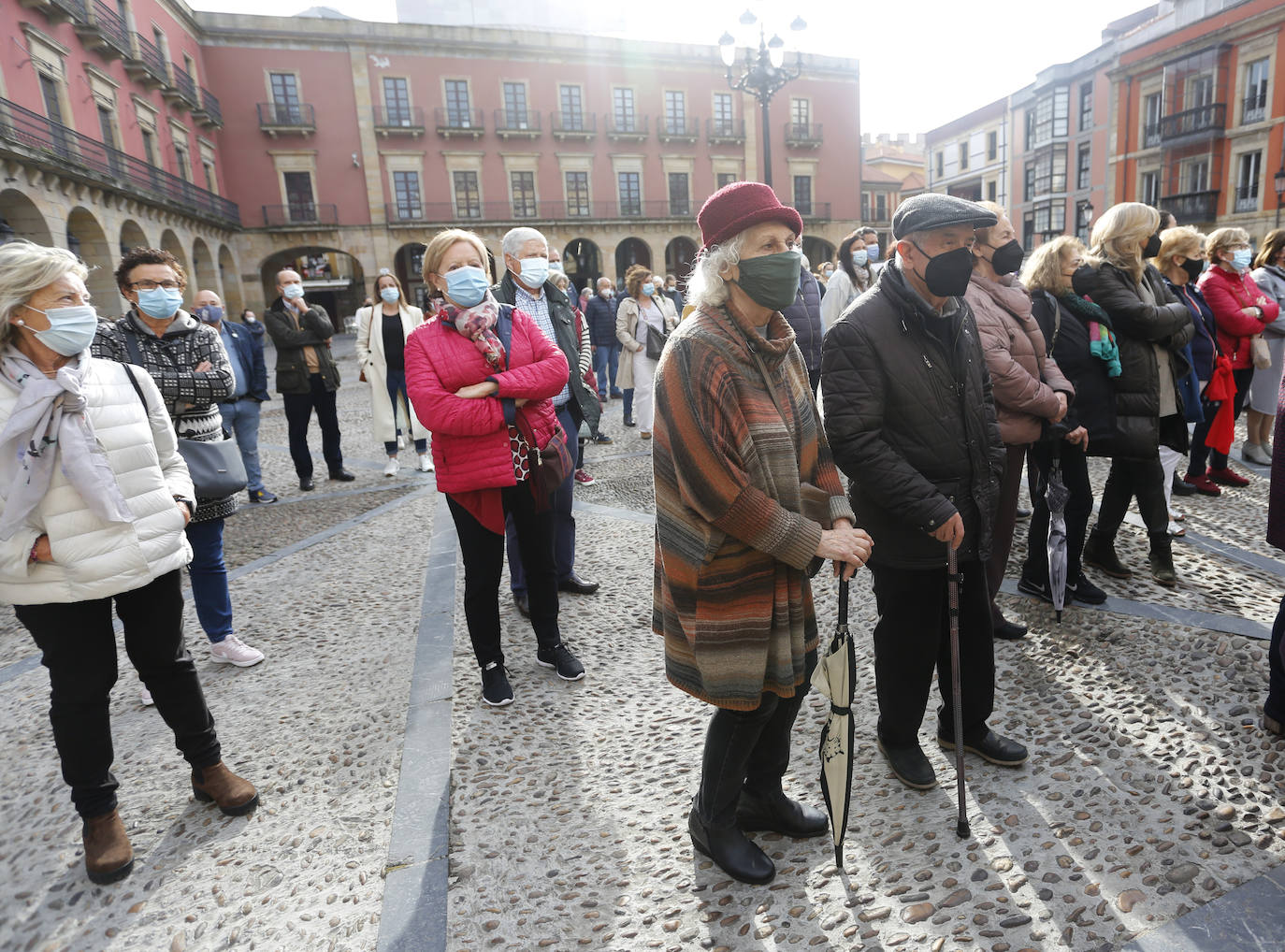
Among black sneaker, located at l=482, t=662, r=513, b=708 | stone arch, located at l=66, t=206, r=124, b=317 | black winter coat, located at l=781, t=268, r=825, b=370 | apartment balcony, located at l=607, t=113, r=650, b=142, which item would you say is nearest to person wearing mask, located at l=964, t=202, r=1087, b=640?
black sneaker, located at l=482, t=662, r=513, b=708

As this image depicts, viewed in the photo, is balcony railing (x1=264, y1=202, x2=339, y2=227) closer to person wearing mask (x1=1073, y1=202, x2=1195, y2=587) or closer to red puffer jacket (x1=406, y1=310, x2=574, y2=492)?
red puffer jacket (x1=406, y1=310, x2=574, y2=492)

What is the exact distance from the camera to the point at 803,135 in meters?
36.2

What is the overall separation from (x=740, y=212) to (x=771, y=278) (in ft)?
0.59

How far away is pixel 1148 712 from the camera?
276cm

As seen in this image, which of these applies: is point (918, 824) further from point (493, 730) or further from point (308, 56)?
point (308, 56)

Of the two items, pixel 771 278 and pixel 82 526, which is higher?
pixel 771 278

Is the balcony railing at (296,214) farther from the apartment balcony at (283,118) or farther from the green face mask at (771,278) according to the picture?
the green face mask at (771,278)

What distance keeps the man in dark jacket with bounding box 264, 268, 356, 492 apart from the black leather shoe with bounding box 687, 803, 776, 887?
19.4 feet

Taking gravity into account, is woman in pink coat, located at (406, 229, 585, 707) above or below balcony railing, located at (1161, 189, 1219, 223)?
below

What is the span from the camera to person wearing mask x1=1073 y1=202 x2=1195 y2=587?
11.6ft

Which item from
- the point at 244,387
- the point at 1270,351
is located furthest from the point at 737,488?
the point at 1270,351

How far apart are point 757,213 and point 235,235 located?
33.0 meters

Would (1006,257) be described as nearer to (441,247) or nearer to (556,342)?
(556,342)

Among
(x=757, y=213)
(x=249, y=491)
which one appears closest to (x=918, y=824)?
(x=757, y=213)
